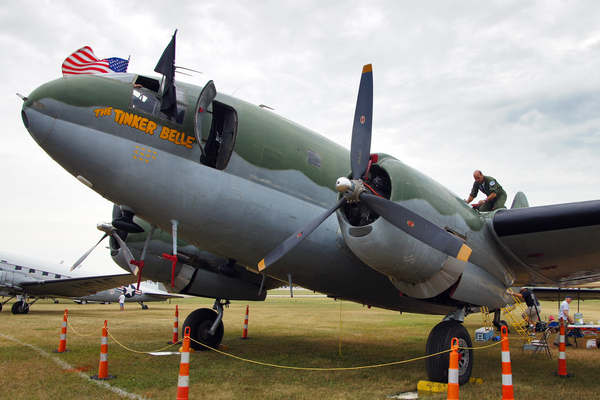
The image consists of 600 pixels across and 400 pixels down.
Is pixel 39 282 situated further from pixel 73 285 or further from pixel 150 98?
pixel 150 98

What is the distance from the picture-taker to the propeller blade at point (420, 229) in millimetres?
5754

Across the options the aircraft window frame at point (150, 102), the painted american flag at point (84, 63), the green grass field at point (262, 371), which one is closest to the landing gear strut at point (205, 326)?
the green grass field at point (262, 371)

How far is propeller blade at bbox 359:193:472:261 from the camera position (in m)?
5.75

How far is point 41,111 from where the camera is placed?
18.4 ft

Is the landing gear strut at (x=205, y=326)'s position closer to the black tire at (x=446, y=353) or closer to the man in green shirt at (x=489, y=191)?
the black tire at (x=446, y=353)

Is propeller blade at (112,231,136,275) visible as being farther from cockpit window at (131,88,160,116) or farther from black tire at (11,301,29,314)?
black tire at (11,301,29,314)

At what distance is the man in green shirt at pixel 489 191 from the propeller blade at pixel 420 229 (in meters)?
3.03

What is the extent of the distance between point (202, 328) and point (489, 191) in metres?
7.44

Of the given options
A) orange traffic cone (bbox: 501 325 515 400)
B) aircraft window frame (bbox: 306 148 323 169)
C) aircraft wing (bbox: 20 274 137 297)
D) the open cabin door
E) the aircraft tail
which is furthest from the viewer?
aircraft wing (bbox: 20 274 137 297)

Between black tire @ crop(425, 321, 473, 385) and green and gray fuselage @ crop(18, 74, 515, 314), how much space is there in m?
0.52

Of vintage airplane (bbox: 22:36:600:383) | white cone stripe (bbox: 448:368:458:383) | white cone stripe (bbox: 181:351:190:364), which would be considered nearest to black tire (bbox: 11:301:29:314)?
vintage airplane (bbox: 22:36:600:383)

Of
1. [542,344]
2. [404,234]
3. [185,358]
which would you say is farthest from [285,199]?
[542,344]

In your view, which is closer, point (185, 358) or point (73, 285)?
point (185, 358)

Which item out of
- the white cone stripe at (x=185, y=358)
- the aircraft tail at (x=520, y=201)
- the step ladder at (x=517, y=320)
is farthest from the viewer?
the step ladder at (x=517, y=320)
